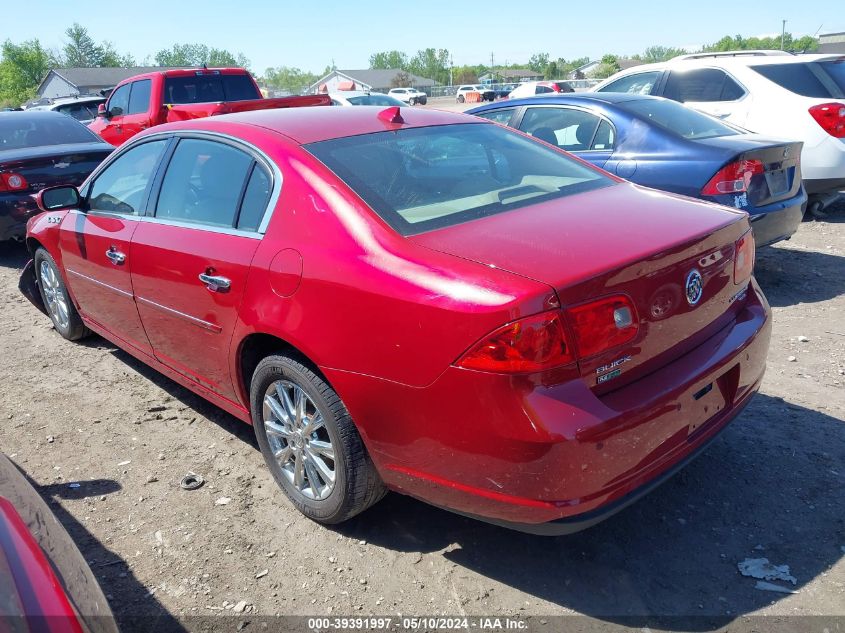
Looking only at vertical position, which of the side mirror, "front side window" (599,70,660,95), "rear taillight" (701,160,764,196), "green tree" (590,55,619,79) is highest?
"front side window" (599,70,660,95)

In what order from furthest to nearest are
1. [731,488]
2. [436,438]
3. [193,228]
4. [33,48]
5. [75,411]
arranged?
[33,48]
[75,411]
[193,228]
[731,488]
[436,438]

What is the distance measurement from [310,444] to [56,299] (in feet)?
11.0

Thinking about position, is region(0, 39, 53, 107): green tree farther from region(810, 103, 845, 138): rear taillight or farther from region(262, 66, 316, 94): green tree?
region(810, 103, 845, 138): rear taillight

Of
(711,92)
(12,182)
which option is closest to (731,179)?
(711,92)

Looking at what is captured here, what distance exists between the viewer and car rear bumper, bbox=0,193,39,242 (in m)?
7.20

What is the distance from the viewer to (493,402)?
6.92 feet

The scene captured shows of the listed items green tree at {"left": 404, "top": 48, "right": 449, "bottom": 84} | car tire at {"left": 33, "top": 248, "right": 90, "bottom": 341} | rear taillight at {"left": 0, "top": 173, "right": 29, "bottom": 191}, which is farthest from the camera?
green tree at {"left": 404, "top": 48, "right": 449, "bottom": 84}

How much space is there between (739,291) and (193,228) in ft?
7.94

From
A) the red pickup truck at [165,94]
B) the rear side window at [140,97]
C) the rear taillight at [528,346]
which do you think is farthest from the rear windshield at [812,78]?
the rear side window at [140,97]

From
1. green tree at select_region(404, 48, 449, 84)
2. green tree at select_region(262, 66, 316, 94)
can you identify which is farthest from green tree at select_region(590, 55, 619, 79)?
green tree at select_region(262, 66, 316, 94)

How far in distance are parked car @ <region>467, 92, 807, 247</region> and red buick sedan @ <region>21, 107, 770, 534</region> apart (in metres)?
2.06

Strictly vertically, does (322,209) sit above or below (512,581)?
above

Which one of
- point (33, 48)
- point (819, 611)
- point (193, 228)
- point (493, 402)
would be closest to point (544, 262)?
point (493, 402)

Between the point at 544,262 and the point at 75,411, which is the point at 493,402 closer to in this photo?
the point at 544,262
